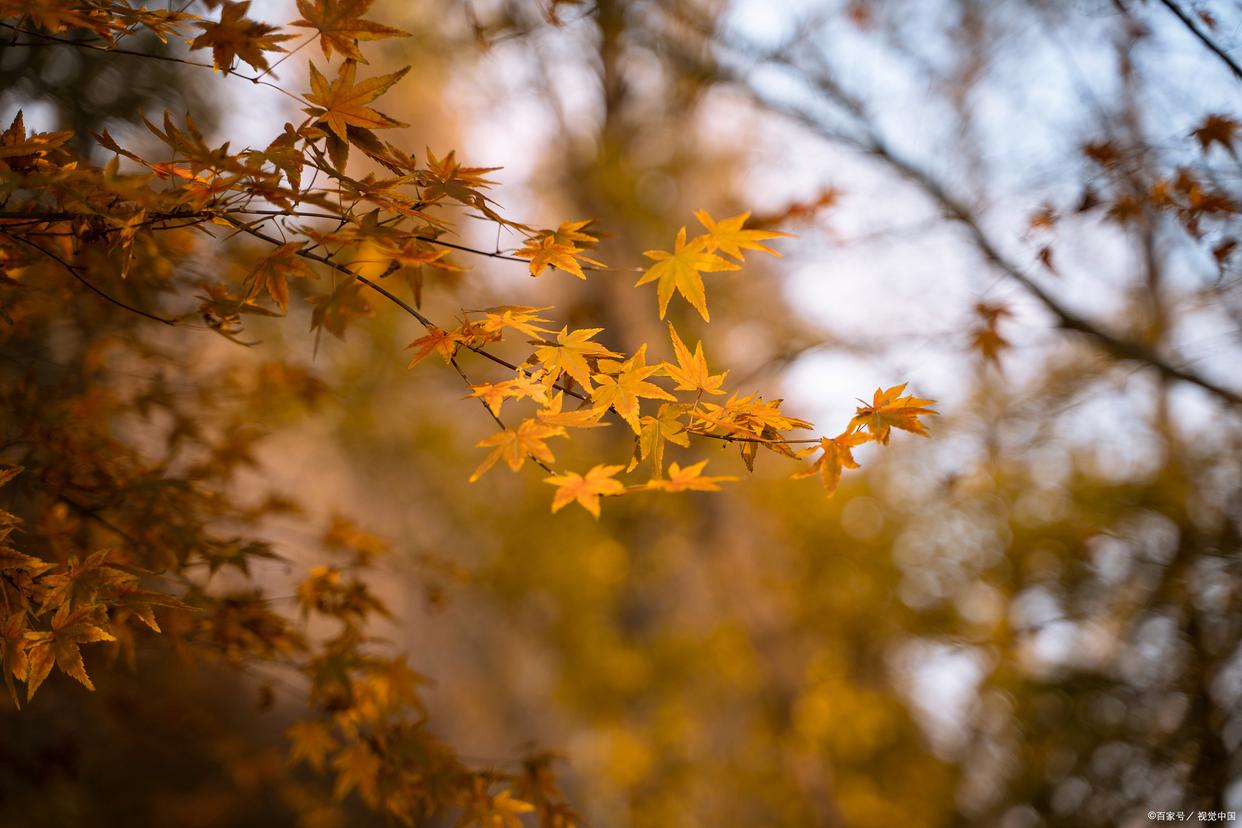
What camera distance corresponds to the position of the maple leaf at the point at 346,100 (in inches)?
40.9

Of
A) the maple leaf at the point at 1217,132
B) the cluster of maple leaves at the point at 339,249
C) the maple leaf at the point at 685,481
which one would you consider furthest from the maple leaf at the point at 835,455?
the maple leaf at the point at 1217,132

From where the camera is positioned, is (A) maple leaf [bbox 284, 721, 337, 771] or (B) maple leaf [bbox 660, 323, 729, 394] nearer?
(B) maple leaf [bbox 660, 323, 729, 394]

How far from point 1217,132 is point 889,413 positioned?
3.88 ft

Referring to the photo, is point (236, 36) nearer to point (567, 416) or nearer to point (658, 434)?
point (567, 416)

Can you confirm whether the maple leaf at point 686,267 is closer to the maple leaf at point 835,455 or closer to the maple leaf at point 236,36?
the maple leaf at point 835,455

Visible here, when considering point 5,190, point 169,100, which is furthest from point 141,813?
point 5,190

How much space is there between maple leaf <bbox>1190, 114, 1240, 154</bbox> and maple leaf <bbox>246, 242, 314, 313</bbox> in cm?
175

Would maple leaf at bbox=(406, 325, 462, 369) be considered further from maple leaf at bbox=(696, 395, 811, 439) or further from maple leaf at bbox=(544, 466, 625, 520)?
maple leaf at bbox=(696, 395, 811, 439)

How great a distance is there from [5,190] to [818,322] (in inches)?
144

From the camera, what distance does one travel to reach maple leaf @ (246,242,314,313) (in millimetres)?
1144

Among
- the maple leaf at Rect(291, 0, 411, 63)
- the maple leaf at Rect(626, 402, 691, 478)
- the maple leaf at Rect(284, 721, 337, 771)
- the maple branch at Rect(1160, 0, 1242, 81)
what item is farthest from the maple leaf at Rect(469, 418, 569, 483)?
the maple branch at Rect(1160, 0, 1242, 81)

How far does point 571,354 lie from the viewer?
1.10 m

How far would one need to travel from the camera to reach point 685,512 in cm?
429

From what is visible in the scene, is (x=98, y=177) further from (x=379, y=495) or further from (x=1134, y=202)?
(x=379, y=495)
